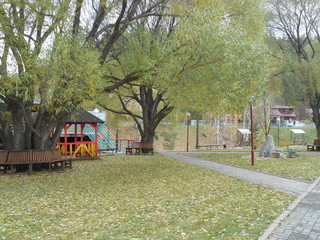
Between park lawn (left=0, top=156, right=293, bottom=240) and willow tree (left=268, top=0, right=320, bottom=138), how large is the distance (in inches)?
663

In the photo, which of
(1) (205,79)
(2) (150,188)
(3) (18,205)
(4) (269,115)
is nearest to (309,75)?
(4) (269,115)

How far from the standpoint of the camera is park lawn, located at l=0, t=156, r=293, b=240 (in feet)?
17.4

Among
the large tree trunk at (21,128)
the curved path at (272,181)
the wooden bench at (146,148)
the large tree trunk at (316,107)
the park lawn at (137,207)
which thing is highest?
the large tree trunk at (316,107)

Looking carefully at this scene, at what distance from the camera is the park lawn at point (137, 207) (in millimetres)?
5301

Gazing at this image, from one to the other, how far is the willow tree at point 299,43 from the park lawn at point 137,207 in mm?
16831

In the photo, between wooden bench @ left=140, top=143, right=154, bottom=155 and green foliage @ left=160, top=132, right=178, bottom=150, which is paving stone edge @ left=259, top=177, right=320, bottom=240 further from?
green foliage @ left=160, top=132, right=178, bottom=150

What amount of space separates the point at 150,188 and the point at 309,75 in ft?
65.8

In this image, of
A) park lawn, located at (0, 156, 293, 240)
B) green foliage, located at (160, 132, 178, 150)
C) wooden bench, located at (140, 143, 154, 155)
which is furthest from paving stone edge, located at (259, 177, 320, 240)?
green foliage, located at (160, 132, 178, 150)

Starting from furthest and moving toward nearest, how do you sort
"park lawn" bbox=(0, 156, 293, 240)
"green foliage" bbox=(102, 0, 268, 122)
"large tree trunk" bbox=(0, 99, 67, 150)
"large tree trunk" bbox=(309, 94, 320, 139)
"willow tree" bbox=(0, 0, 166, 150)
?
"large tree trunk" bbox=(309, 94, 320, 139), "large tree trunk" bbox=(0, 99, 67, 150), "green foliage" bbox=(102, 0, 268, 122), "willow tree" bbox=(0, 0, 166, 150), "park lawn" bbox=(0, 156, 293, 240)

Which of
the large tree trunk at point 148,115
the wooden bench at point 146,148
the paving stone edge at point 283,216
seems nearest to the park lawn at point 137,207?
the paving stone edge at point 283,216

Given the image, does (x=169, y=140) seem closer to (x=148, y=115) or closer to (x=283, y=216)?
(x=148, y=115)

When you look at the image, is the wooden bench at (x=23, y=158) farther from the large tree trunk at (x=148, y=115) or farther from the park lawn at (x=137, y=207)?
the large tree trunk at (x=148, y=115)

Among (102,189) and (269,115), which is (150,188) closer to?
(102,189)

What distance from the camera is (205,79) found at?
10.9 meters
